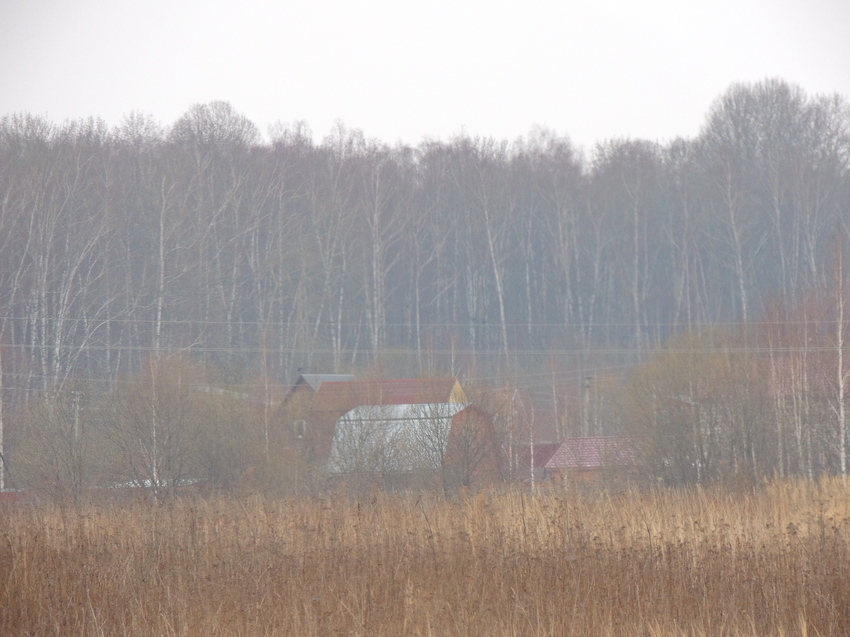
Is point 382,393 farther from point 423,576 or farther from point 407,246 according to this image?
point 423,576

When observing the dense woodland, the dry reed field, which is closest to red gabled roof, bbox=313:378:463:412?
the dense woodland

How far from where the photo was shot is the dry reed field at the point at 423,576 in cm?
618

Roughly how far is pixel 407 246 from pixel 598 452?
22.5 metres

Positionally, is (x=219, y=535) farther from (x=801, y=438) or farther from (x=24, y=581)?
(x=801, y=438)

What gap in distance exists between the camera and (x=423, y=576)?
7.41 metres

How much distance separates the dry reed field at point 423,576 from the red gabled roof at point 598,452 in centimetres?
1105

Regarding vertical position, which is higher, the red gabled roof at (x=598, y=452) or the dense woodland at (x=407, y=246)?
the dense woodland at (x=407, y=246)

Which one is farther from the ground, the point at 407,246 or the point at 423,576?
the point at 407,246

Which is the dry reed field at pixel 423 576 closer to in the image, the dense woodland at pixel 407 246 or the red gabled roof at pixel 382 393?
the red gabled roof at pixel 382 393

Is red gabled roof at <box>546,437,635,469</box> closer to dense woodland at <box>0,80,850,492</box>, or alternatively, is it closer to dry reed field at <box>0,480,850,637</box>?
dense woodland at <box>0,80,850,492</box>

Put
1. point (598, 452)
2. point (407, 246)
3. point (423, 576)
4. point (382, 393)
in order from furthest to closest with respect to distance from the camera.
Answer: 1. point (407, 246)
2. point (382, 393)
3. point (598, 452)
4. point (423, 576)

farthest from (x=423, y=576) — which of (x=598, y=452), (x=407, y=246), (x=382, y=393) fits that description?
(x=407, y=246)

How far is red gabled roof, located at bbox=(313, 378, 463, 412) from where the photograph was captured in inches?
960

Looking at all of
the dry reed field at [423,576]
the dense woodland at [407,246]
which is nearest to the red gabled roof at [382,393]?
the dense woodland at [407,246]
